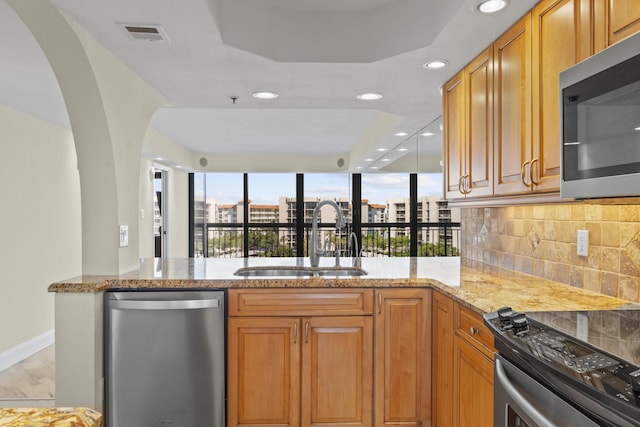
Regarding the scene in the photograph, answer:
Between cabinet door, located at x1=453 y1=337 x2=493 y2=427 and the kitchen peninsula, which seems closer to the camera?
cabinet door, located at x1=453 y1=337 x2=493 y2=427

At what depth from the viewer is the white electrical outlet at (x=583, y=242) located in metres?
2.03

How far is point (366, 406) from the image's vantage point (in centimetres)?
253

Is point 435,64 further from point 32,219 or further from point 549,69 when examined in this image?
point 32,219

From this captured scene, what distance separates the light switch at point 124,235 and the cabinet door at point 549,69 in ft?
6.95

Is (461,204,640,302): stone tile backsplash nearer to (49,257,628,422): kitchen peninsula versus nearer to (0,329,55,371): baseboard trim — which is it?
(49,257,628,422): kitchen peninsula

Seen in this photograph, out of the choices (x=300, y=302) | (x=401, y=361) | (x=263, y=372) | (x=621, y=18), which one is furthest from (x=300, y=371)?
(x=621, y=18)

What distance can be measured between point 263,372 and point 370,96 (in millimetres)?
1943

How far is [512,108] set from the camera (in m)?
2.10

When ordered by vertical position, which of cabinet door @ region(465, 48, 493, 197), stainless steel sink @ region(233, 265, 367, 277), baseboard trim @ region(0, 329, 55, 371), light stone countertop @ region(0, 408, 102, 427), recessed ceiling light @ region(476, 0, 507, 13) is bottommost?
baseboard trim @ region(0, 329, 55, 371)

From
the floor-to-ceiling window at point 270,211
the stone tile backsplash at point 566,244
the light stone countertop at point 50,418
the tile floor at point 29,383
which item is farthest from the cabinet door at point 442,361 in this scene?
the floor-to-ceiling window at point 270,211

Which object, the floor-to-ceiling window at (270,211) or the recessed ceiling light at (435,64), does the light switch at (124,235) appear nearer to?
the recessed ceiling light at (435,64)

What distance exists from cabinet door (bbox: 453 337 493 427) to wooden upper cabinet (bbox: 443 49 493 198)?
2.65 feet

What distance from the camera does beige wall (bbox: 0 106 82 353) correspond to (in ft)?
→ 13.7

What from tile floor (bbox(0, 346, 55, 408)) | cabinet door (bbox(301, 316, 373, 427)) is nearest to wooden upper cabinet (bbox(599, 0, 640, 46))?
cabinet door (bbox(301, 316, 373, 427))
